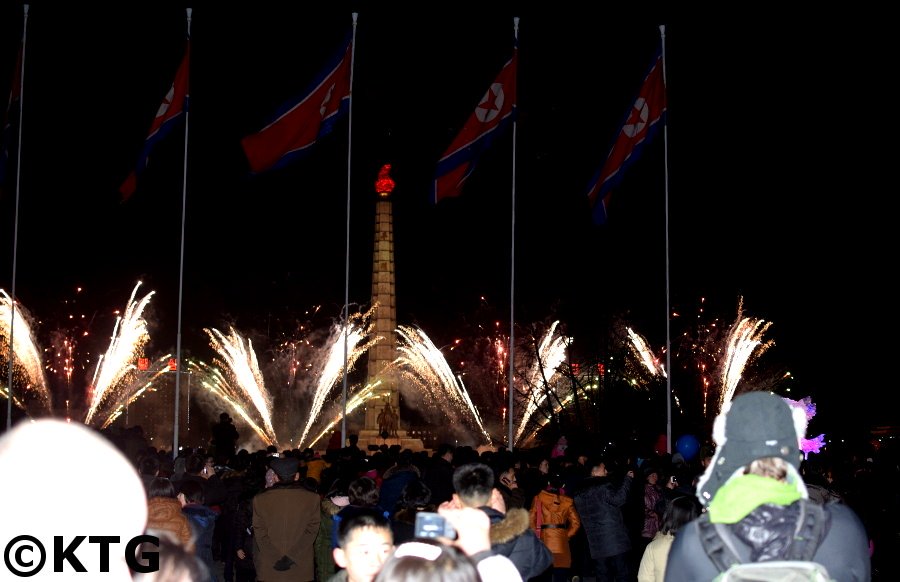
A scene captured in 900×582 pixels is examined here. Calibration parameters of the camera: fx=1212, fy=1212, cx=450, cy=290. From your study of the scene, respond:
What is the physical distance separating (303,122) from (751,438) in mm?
19551

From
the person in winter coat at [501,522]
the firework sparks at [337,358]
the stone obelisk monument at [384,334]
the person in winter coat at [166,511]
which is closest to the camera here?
the person in winter coat at [501,522]

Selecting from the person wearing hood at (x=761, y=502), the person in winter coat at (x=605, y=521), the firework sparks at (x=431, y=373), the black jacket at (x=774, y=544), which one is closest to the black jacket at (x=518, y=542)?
the person wearing hood at (x=761, y=502)

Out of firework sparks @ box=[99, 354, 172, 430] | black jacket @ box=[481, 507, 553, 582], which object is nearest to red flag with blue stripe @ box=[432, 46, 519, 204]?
black jacket @ box=[481, 507, 553, 582]

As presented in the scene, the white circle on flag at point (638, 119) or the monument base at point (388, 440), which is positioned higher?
the white circle on flag at point (638, 119)

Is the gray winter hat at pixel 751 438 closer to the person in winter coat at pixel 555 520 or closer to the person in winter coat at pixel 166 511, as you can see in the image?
the person in winter coat at pixel 166 511

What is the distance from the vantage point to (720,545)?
170 inches

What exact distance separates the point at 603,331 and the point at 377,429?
13799mm

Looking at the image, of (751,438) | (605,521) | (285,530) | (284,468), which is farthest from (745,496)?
(605,521)

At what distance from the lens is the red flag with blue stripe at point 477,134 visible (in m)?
23.6

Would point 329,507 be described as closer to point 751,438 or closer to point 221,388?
point 751,438

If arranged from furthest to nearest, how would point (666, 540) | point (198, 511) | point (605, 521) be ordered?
point (605, 521)
point (198, 511)
point (666, 540)

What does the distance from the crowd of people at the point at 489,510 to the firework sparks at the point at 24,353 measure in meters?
→ 26.8

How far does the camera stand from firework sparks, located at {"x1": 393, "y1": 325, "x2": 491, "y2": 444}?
48606 mm

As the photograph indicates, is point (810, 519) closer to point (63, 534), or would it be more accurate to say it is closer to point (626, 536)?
point (63, 534)
